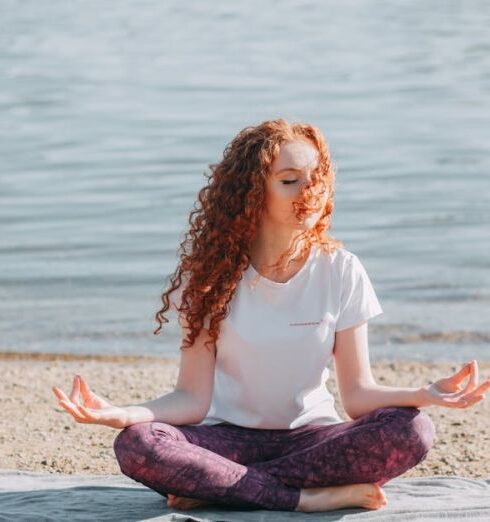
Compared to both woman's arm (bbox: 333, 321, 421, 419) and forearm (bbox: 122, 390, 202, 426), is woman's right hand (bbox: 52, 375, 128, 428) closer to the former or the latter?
forearm (bbox: 122, 390, 202, 426)

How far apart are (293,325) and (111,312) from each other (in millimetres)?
4317

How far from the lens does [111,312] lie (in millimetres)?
8703

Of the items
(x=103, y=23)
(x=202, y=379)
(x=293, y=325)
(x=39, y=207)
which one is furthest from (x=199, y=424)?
A: (x=103, y=23)

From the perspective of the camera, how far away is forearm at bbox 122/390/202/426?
14.7 feet

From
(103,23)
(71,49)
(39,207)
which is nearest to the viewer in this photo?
(39,207)

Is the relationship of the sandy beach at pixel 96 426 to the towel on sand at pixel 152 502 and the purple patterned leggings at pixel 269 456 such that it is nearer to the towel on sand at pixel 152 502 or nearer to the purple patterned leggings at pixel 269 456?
the towel on sand at pixel 152 502

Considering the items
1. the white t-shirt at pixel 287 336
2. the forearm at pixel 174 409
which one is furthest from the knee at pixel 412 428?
the forearm at pixel 174 409

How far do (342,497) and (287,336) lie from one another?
0.54m

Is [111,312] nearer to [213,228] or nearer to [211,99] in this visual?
[213,228]

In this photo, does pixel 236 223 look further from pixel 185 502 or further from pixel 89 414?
pixel 185 502

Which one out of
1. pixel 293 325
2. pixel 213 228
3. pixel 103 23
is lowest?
pixel 293 325

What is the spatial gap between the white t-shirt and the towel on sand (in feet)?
1.13

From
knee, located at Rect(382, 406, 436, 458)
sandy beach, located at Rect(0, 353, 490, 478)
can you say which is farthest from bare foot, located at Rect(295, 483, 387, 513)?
sandy beach, located at Rect(0, 353, 490, 478)

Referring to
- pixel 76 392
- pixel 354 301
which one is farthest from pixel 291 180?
pixel 76 392
